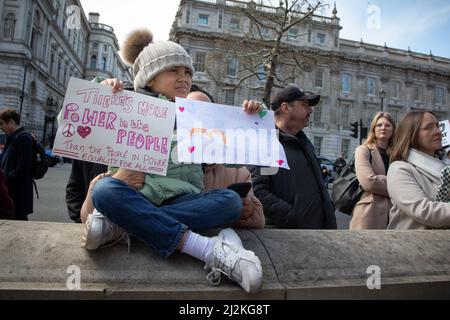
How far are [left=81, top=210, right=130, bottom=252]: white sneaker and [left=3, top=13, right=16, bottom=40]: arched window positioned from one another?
118 ft

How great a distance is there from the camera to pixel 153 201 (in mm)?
1726

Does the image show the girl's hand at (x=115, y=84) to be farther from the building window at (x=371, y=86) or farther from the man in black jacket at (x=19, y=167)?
the building window at (x=371, y=86)

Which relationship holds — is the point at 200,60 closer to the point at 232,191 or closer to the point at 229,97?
the point at 229,97

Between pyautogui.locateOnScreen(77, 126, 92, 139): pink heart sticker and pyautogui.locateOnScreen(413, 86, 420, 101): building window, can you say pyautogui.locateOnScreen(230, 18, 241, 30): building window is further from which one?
pyautogui.locateOnScreen(77, 126, 92, 139): pink heart sticker

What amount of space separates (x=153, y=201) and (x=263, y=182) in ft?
3.66

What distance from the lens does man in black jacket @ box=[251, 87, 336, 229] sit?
2.52 m

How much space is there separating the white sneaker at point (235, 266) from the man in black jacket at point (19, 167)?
324 centimetres

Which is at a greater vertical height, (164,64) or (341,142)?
(341,142)

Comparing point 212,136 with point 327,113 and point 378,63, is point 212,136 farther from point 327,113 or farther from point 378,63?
point 378,63

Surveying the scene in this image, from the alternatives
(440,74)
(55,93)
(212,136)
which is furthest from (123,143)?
(440,74)

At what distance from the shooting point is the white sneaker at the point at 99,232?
4.97 ft
